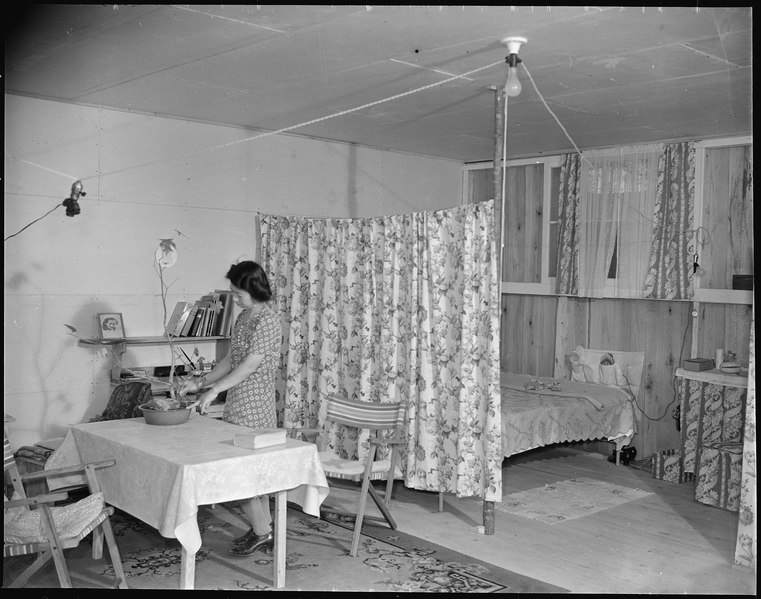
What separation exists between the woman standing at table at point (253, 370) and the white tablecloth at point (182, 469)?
0.70ft

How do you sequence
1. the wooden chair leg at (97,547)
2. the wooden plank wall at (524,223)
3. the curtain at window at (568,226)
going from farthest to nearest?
the wooden plank wall at (524,223), the curtain at window at (568,226), the wooden chair leg at (97,547)

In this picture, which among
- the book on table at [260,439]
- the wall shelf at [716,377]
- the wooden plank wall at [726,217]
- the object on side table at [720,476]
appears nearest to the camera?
the book on table at [260,439]

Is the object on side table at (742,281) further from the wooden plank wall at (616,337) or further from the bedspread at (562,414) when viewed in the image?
the bedspread at (562,414)

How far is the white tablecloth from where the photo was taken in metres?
3.58

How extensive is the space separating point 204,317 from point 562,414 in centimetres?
289

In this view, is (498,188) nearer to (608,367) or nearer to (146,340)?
(146,340)

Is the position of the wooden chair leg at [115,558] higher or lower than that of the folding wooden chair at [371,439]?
lower

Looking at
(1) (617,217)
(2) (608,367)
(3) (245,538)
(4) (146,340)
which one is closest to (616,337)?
(2) (608,367)

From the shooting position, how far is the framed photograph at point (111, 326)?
230 inches

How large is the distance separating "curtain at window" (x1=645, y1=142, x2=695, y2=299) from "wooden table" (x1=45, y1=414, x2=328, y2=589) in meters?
4.08

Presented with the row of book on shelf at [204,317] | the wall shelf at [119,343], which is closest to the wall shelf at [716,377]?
the row of book on shelf at [204,317]

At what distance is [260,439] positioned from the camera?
152 inches

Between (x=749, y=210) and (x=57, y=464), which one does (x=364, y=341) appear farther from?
(x=749, y=210)

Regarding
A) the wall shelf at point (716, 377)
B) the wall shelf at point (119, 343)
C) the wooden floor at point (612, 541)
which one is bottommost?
the wooden floor at point (612, 541)
